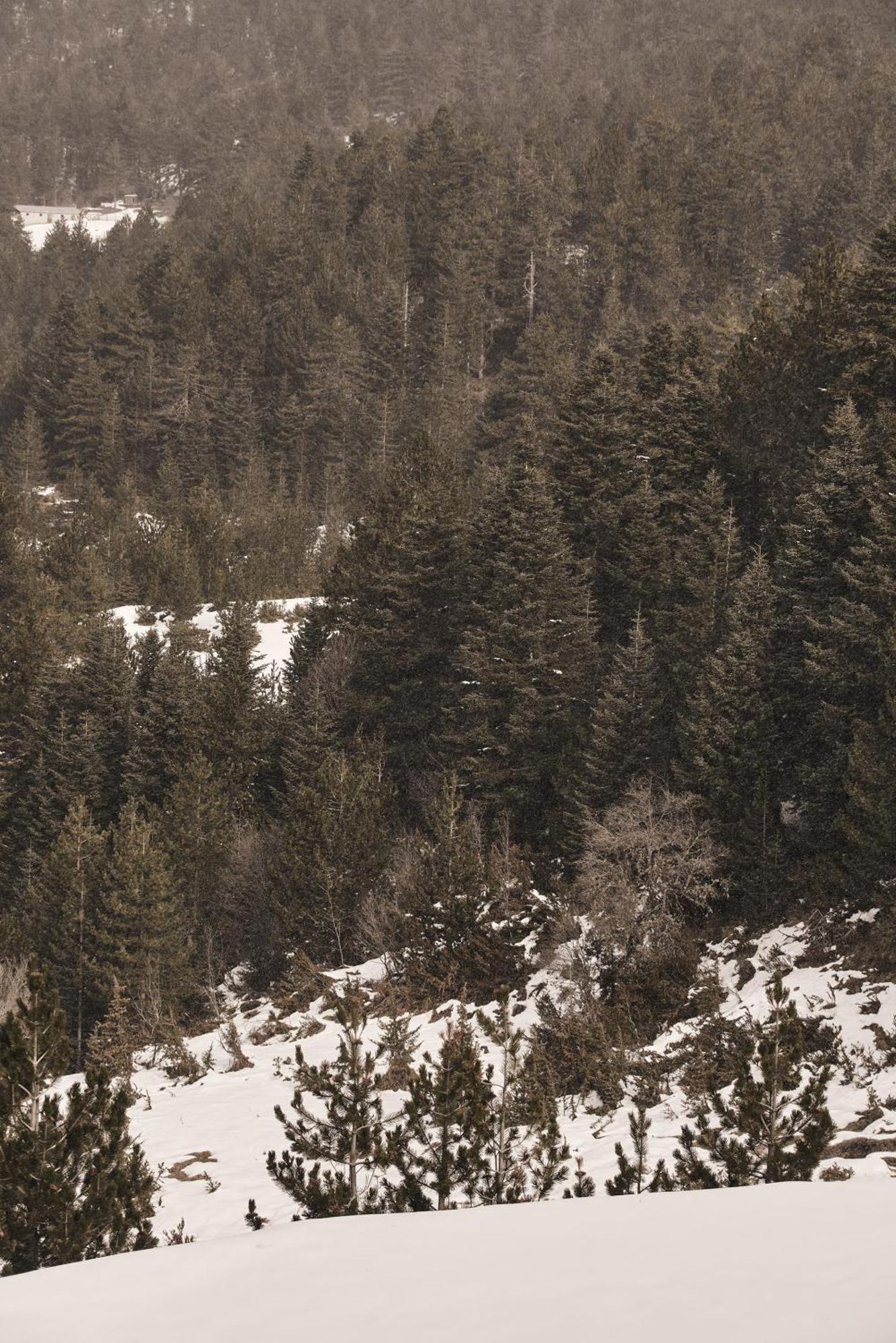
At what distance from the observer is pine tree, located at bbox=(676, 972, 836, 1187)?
10.9 metres

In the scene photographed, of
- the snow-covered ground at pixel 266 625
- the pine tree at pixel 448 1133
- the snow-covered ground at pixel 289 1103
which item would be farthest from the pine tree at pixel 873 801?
the snow-covered ground at pixel 266 625

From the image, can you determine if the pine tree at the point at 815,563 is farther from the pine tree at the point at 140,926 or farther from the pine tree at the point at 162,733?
the pine tree at the point at 162,733

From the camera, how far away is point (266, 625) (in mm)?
57844

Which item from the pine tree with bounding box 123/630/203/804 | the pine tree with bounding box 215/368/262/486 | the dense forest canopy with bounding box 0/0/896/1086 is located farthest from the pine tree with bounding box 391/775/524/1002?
the pine tree with bounding box 215/368/262/486

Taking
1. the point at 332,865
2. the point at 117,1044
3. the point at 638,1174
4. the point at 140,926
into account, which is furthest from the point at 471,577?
the point at 638,1174

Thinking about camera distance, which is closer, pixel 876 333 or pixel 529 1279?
pixel 529 1279

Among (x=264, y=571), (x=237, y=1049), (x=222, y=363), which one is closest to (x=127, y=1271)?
(x=237, y=1049)

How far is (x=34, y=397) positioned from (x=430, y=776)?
6528 centimetres

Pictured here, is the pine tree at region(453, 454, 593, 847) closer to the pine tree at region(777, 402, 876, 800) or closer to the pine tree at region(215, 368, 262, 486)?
the pine tree at region(777, 402, 876, 800)

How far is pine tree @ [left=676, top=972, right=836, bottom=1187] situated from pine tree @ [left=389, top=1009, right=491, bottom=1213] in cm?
203

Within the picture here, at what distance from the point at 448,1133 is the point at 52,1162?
3.85 metres

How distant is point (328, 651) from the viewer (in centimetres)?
4534

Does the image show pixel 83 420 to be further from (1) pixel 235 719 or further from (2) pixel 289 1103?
(2) pixel 289 1103

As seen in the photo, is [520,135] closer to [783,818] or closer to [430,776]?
[430,776]
